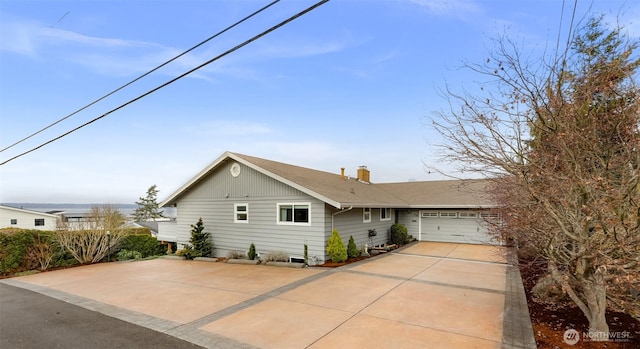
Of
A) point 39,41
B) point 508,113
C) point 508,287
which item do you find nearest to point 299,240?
point 508,287

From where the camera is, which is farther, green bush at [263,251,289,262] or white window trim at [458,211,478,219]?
white window trim at [458,211,478,219]

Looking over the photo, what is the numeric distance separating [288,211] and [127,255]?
8476 millimetres

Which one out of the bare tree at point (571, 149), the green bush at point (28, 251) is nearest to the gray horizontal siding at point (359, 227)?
the bare tree at point (571, 149)

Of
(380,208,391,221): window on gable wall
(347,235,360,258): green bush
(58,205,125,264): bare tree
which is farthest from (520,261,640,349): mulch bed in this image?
(58,205,125,264): bare tree

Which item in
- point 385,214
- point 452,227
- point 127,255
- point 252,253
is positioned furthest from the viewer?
point 452,227

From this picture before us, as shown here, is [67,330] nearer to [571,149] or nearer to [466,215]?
[571,149]

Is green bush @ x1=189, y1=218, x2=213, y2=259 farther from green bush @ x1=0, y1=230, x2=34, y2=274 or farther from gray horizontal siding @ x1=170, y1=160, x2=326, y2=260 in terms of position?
green bush @ x1=0, y1=230, x2=34, y2=274

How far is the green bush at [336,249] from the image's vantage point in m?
11.5

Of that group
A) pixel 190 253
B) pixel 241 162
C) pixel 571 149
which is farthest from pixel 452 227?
pixel 571 149

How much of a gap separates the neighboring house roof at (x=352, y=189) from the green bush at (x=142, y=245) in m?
2.06

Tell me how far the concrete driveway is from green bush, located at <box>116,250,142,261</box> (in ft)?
7.77

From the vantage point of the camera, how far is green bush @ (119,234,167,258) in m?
15.1

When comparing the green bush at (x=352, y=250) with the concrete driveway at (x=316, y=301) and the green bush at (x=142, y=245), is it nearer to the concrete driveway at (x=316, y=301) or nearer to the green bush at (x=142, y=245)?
the concrete driveway at (x=316, y=301)

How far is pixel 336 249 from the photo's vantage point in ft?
37.7
